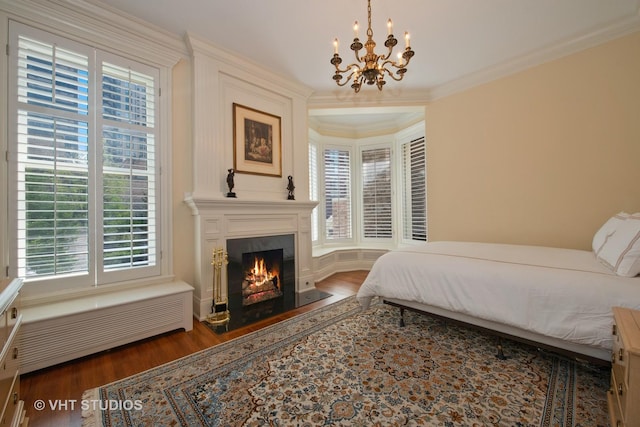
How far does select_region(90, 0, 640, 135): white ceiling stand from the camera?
7.91 ft

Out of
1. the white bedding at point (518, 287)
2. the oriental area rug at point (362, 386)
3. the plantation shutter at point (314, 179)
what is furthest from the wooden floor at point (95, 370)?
the plantation shutter at point (314, 179)

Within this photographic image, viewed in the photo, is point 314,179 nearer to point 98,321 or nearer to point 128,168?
point 128,168

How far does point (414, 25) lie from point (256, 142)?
2215mm

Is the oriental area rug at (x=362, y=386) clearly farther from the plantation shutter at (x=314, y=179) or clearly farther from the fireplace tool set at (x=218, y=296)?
the plantation shutter at (x=314, y=179)

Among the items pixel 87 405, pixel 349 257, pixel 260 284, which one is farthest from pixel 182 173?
pixel 349 257

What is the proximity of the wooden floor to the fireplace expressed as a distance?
323 mm

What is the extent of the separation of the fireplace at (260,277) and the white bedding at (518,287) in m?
1.23

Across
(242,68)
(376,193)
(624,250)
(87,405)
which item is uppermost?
(242,68)

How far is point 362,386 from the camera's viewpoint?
171 cm

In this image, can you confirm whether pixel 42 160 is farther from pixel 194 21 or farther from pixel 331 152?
pixel 331 152

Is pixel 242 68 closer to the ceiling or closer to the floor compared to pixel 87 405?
closer to the ceiling

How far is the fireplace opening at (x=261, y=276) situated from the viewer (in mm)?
3301

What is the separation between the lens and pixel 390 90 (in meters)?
4.11

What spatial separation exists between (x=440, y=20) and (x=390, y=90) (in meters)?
1.50
